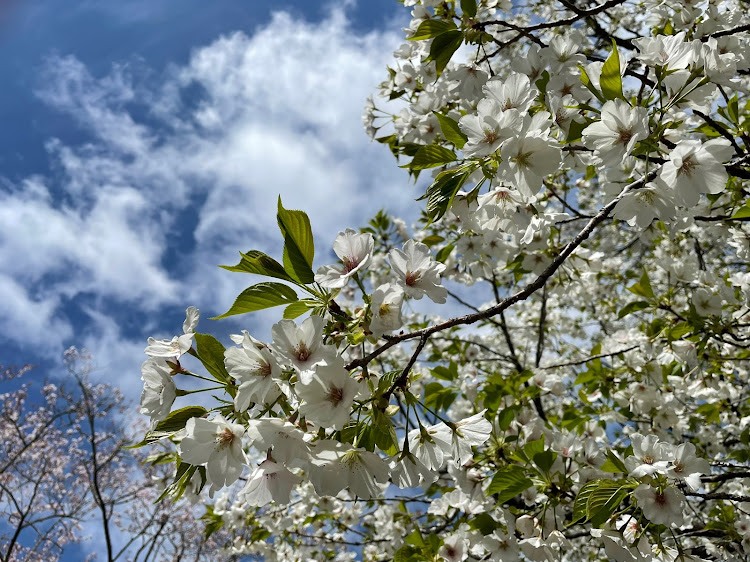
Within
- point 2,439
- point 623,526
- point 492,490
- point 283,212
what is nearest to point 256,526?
point 492,490

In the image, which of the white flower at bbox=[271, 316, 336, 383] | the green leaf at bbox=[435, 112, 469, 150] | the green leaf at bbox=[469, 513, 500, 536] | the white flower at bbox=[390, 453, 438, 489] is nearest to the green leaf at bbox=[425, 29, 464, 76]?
the green leaf at bbox=[435, 112, 469, 150]

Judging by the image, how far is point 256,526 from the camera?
3.80 meters

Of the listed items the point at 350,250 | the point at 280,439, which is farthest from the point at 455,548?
the point at 350,250

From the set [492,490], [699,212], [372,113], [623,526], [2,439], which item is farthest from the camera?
[2,439]

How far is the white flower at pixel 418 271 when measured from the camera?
1.03 meters

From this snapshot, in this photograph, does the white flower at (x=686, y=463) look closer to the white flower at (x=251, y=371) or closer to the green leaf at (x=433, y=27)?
A: the white flower at (x=251, y=371)

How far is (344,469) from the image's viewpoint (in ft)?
3.17

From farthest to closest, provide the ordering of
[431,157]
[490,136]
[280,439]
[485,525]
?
[485,525]
[431,157]
[490,136]
[280,439]

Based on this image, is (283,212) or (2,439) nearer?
(283,212)

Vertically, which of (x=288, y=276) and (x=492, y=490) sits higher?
(x=288, y=276)

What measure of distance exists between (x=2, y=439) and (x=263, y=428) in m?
12.0

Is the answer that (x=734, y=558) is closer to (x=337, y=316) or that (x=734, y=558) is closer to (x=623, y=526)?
(x=623, y=526)

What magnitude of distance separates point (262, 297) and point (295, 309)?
7 cm

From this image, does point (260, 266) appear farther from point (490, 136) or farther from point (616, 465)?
point (616, 465)
